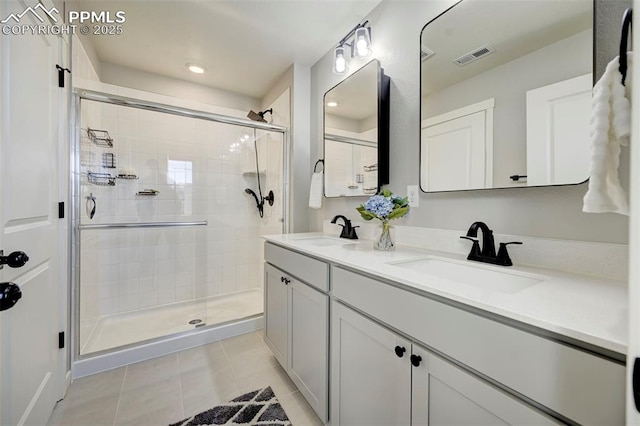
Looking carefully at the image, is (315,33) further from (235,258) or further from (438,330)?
(235,258)

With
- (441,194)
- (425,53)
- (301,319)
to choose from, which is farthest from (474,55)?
(301,319)

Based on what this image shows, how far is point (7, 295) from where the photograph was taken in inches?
33.8

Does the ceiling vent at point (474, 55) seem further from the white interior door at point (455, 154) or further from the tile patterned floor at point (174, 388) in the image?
the tile patterned floor at point (174, 388)

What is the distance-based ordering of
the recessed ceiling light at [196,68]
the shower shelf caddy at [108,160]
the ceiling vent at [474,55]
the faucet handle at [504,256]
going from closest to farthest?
the faucet handle at [504,256] → the ceiling vent at [474,55] → the shower shelf caddy at [108,160] → the recessed ceiling light at [196,68]

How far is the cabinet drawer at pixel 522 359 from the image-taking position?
477 mm

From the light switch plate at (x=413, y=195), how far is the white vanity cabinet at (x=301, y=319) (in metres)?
0.66

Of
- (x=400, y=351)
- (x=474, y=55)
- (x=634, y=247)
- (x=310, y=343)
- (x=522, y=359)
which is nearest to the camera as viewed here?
(x=634, y=247)

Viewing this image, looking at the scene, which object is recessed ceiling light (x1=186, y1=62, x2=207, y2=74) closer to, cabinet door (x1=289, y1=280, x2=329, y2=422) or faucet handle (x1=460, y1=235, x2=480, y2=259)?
cabinet door (x1=289, y1=280, x2=329, y2=422)

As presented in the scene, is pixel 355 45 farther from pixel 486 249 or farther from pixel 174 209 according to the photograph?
pixel 174 209

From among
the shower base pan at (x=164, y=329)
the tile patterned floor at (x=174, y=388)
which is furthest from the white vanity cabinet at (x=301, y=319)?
the shower base pan at (x=164, y=329)

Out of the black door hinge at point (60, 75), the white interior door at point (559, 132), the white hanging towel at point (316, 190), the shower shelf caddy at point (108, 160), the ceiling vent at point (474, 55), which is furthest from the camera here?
the shower shelf caddy at point (108, 160)

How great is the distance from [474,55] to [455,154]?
1.53 ft

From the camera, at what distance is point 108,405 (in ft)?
4.74

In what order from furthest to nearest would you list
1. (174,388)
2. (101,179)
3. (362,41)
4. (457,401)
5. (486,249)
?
(101,179) < (362,41) < (174,388) < (486,249) < (457,401)
